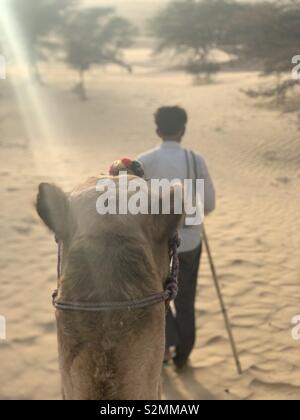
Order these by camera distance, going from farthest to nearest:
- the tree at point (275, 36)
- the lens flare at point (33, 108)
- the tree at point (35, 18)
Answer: the tree at point (35, 18) → the tree at point (275, 36) → the lens flare at point (33, 108)

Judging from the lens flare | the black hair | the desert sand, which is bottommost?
the desert sand

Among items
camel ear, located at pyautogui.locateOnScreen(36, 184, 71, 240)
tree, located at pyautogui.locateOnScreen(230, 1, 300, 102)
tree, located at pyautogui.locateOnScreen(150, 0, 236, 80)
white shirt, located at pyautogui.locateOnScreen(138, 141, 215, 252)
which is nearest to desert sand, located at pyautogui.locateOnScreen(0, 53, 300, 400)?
camel ear, located at pyautogui.locateOnScreen(36, 184, 71, 240)

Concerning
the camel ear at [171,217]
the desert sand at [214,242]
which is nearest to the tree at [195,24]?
the desert sand at [214,242]

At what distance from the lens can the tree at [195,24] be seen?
35.3 metres

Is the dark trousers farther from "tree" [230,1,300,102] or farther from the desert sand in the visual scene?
"tree" [230,1,300,102]

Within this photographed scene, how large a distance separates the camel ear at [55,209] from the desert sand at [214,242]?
23cm

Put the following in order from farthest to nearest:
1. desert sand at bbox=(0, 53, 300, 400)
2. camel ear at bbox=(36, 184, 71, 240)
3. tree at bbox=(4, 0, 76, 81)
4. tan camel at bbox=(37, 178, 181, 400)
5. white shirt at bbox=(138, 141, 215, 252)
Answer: tree at bbox=(4, 0, 76, 81), desert sand at bbox=(0, 53, 300, 400), white shirt at bbox=(138, 141, 215, 252), camel ear at bbox=(36, 184, 71, 240), tan camel at bbox=(37, 178, 181, 400)

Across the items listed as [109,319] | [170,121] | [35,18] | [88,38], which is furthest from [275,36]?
[35,18]

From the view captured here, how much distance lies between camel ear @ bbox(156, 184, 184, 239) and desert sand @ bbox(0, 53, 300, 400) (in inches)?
20.5

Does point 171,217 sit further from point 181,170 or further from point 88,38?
point 88,38

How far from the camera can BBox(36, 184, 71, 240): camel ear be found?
151 cm

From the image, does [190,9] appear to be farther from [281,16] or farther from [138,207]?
[138,207]

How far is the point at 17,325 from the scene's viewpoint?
5004 mm

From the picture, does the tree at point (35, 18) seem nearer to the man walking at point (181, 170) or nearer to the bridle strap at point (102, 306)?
the man walking at point (181, 170)
